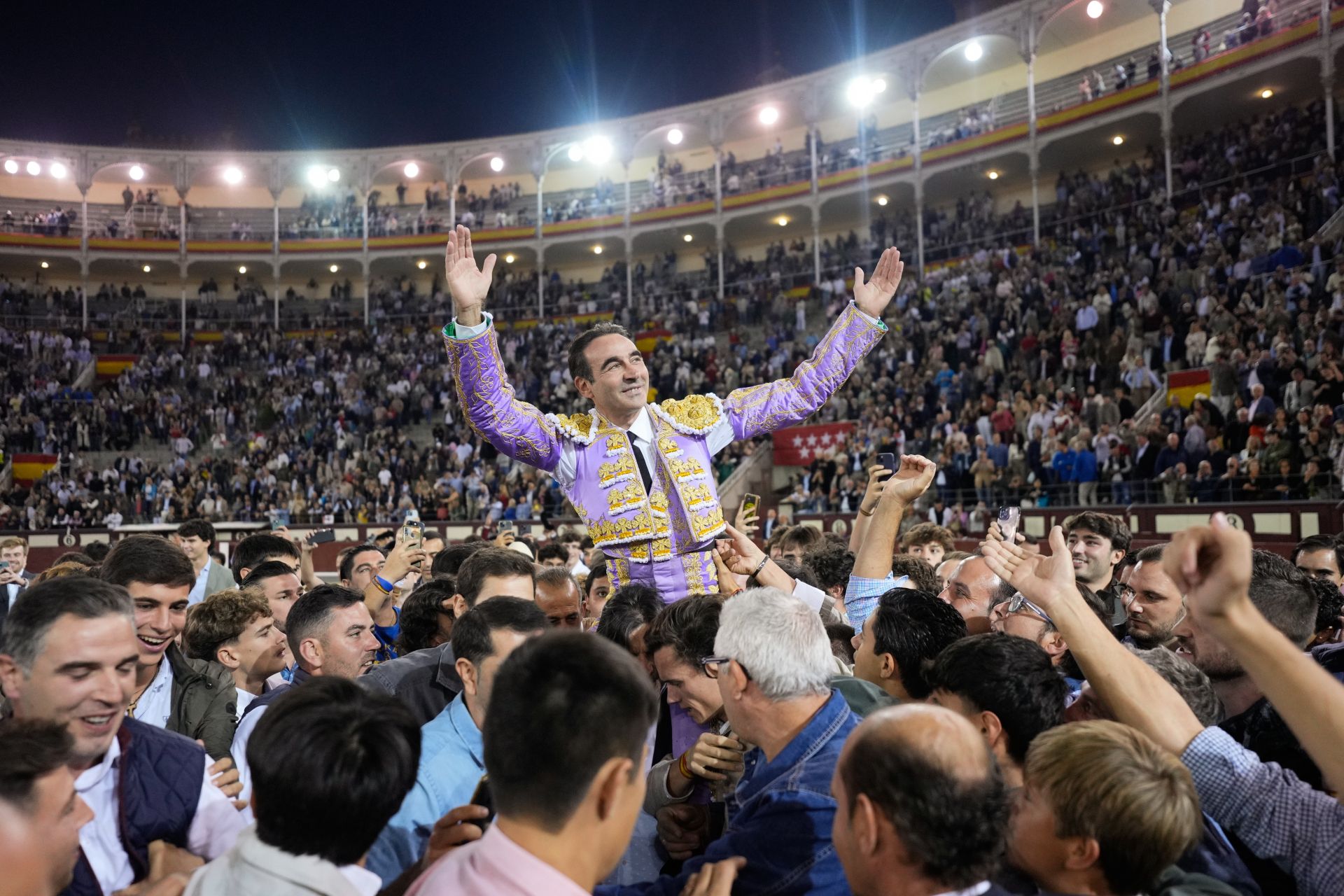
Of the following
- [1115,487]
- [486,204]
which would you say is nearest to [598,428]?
[1115,487]

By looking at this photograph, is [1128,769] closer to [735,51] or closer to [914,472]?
[914,472]

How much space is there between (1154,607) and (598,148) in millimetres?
33309

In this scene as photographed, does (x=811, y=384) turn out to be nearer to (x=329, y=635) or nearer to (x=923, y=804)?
(x=329, y=635)

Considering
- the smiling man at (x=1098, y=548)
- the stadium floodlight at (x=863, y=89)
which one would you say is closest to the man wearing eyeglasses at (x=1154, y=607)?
the smiling man at (x=1098, y=548)

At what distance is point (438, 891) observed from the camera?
5.81 feet

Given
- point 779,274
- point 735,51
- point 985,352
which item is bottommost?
point 985,352

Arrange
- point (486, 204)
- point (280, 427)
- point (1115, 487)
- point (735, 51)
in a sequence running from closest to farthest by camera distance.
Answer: point (1115, 487) < point (280, 427) < point (486, 204) < point (735, 51)

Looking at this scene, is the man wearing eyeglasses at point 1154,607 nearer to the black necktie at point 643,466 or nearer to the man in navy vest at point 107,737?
the black necktie at point 643,466

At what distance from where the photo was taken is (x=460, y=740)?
2.99 meters

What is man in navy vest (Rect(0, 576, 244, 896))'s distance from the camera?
2.34 meters

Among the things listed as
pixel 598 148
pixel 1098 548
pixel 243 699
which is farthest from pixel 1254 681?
pixel 598 148

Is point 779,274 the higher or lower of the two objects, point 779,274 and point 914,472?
the higher

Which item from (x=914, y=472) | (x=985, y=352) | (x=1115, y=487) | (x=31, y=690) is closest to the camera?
(x=31, y=690)

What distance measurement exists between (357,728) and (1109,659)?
1.86 meters
